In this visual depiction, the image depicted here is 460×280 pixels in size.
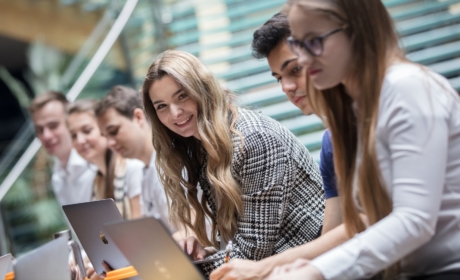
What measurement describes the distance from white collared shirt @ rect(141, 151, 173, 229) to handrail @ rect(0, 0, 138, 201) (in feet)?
6.67

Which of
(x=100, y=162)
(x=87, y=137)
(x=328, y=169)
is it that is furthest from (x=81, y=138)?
(x=328, y=169)

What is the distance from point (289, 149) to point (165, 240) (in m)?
0.93

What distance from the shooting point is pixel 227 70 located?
18.2 ft

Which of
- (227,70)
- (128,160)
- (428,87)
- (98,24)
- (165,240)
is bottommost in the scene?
(165,240)

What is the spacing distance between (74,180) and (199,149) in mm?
2774

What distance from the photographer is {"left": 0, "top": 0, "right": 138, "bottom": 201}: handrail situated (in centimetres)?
577

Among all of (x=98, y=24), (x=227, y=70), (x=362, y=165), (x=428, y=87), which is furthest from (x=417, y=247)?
(x=98, y=24)

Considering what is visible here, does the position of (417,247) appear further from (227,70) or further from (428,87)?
(227,70)

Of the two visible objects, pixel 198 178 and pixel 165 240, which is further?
pixel 198 178

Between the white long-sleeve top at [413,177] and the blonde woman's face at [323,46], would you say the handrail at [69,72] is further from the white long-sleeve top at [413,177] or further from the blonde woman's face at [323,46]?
the white long-sleeve top at [413,177]

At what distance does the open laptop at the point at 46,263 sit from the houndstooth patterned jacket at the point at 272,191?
59 centimetres

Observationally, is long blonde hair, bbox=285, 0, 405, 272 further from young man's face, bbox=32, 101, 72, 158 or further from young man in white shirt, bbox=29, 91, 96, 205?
young man's face, bbox=32, 101, 72, 158

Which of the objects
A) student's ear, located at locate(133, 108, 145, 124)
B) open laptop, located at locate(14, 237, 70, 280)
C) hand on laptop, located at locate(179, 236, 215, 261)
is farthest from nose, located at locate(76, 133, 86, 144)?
open laptop, located at locate(14, 237, 70, 280)

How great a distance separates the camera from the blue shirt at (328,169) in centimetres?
219
